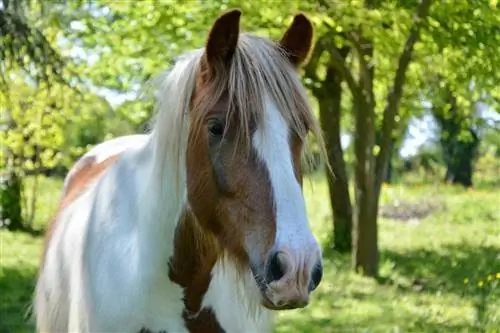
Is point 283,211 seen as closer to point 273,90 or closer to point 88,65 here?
point 273,90

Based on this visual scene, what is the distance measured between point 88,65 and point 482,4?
5.44 meters

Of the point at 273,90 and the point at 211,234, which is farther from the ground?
the point at 273,90

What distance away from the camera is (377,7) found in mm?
8953

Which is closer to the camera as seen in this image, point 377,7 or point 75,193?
point 75,193

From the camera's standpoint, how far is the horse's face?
2154mm

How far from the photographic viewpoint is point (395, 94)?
9.55 m

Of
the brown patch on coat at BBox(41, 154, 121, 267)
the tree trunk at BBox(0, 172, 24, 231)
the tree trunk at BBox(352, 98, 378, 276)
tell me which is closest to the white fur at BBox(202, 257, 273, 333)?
the brown patch on coat at BBox(41, 154, 121, 267)

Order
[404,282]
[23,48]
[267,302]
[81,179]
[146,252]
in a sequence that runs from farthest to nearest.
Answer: [404,282]
[23,48]
[81,179]
[146,252]
[267,302]

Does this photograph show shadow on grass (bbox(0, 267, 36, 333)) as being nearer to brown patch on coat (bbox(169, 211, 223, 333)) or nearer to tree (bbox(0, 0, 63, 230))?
tree (bbox(0, 0, 63, 230))

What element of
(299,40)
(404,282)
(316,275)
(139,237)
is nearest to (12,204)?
(404,282)

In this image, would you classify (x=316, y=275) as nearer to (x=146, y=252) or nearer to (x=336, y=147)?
A: (x=146, y=252)

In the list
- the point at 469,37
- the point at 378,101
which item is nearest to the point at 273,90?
the point at 469,37

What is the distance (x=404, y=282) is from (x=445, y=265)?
4.33ft

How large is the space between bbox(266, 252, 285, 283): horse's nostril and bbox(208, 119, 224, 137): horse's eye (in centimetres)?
47
